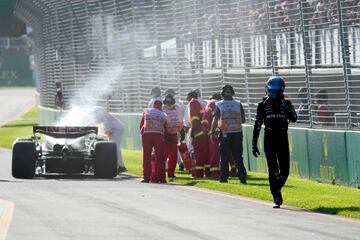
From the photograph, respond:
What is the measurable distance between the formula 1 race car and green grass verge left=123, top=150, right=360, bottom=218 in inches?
51.9

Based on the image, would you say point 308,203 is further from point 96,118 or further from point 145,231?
point 96,118

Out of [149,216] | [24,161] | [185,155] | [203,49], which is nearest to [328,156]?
[185,155]

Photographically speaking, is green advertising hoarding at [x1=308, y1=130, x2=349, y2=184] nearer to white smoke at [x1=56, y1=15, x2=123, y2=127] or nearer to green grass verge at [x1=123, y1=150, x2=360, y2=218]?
green grass verge at [x1=123, y1=150, x2=360, y2=218]

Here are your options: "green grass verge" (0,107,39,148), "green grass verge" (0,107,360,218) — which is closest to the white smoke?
"green grass verge" (0,107,39,148)

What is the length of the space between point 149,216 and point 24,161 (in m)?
8.50

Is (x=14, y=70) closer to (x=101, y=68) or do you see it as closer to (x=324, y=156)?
(x=101, y=68)

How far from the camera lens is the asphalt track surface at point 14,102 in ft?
214

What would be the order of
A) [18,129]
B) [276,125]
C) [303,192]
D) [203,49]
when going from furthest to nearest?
[18,129], [203,49], [303,192], [276,125]

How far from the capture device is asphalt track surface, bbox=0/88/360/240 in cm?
1246

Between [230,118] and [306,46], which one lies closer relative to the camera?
[230,118]

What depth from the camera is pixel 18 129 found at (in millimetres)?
51000

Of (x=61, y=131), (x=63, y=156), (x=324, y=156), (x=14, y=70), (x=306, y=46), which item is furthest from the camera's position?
(x=14, y=70)

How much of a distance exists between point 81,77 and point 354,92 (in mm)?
21126

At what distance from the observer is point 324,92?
73.1 ft
